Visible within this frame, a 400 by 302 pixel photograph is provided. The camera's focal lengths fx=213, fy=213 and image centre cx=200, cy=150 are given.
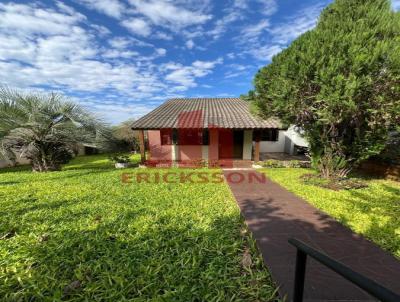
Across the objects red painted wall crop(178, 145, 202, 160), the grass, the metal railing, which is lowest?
the grass

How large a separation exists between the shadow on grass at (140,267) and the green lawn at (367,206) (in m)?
2.73

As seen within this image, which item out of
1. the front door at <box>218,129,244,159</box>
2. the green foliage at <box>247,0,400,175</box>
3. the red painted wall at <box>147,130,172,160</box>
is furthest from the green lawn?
the red painted wall at <box>147,130,172,160</box>

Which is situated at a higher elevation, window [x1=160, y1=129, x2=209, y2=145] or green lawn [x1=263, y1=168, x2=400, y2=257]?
window [x1=160, y1=129, x2=209, y2=145]

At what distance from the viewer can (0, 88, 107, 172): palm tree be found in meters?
10.6

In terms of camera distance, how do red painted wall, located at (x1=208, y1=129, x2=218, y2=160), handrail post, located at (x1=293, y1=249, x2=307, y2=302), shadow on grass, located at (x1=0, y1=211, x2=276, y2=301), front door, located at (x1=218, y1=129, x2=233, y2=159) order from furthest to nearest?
front door, located at (x1=218, y1=129, x2=233, y2=159) → red painted wall, located at (x1=208, y1=129, x2=218, y2=160) → shadow on grass, located at (x1=0, y1=211, x2=276, y2=301) → handrail post, located at (x1=293, y1=249, x2=307, y2=302)

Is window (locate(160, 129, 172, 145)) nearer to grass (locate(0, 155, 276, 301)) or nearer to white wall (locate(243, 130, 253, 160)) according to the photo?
white wall (locate(243, 130, 253, 160))

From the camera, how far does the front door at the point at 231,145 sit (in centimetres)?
1574

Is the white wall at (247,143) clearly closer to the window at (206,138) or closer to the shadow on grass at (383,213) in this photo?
the window at (206,138)

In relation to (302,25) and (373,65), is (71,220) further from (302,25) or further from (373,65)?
(302,25)

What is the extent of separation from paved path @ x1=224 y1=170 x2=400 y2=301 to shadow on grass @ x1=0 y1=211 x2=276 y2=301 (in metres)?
0.41

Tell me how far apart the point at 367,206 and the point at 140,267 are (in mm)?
6488

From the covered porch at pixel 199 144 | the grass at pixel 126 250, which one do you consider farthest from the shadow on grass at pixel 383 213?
the covered porch at pixel 199 144

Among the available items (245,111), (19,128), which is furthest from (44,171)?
(245,111)

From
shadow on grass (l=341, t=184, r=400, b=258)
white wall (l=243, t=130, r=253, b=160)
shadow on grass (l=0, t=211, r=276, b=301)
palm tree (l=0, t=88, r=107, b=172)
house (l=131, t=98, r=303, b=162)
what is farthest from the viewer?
white wall (l=243, t=130, r=253, b=160)
